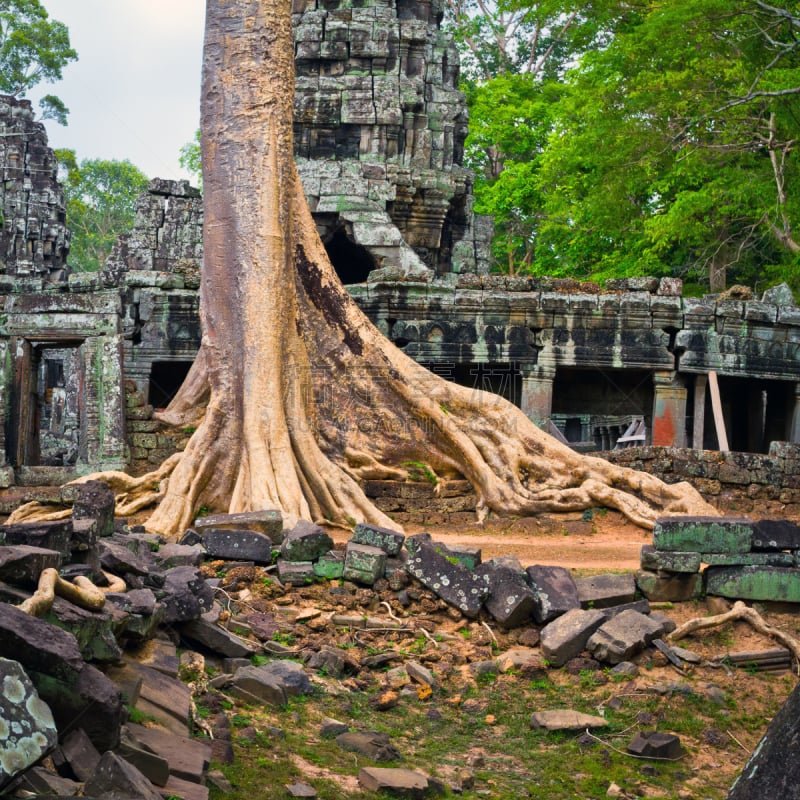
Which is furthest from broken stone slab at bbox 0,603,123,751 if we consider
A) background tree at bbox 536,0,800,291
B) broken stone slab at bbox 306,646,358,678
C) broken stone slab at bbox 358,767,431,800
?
background tree at bbox 536,0,800,291

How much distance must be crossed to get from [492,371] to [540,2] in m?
7.13

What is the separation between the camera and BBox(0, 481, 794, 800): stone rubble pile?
3604mm

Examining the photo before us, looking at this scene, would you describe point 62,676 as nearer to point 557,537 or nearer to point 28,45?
point 557,537

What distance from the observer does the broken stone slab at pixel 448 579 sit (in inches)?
274

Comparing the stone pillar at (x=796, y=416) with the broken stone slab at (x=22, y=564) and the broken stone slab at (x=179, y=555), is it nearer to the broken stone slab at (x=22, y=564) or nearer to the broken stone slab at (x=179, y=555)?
the broken stone slab at (x=179, y=555)

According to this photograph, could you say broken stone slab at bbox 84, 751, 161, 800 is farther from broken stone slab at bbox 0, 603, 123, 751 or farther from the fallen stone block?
the fallen stone block

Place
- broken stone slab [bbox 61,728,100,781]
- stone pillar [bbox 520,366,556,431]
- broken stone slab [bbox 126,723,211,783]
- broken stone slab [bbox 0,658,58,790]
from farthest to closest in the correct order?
stone pillar [bbox 520,366,556,431], broken stone slab [bbox 126,723,211,783], broken stone slab [bbox 61,728,100,781], broken stone slab [bbox 0,658,58,790]

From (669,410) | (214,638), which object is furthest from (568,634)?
(669,410)

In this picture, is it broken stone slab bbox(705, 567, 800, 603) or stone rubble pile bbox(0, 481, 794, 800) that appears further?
broken stone slab bbox(705, 567, 800, 603)

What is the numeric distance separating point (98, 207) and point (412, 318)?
127ft

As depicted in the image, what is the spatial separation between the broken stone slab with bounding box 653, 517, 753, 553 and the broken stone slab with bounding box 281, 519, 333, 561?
6.90ft

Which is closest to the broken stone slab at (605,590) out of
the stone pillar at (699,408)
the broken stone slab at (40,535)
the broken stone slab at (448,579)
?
the broken stone slab at (448,579)

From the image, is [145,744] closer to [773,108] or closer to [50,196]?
[773,108]

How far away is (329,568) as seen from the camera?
7.48m
